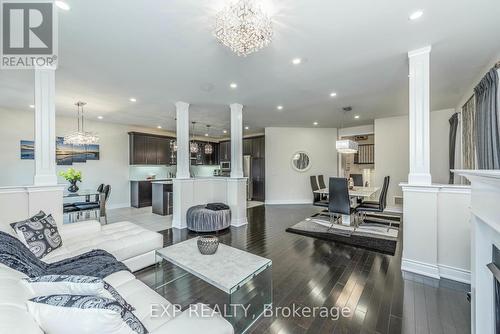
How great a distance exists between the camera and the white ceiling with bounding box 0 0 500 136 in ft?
6.35

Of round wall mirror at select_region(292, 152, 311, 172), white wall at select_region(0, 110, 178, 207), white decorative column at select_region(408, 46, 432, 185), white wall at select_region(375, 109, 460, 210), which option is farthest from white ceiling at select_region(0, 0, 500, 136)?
round wall mirror at select_region(292, 152, 311, 172)

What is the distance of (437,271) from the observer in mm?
2451

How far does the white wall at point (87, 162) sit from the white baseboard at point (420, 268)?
24.7 ft

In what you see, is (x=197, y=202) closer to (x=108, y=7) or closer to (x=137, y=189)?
(x=137, y=189)

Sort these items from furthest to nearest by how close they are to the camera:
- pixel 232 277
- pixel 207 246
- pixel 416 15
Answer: pixel 207 246
pixel 416 15
pixel 232 277

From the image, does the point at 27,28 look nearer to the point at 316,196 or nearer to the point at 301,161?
the point at 316,196

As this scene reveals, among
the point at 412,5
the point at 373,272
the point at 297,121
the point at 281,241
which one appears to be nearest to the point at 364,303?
the point at 373,272

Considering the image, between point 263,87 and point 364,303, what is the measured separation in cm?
348

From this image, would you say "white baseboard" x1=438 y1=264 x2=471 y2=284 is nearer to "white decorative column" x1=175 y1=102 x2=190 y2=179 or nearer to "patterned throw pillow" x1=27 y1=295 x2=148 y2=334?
"patterned throw pillow" x1=27 y1=295 x2=148 y2=334

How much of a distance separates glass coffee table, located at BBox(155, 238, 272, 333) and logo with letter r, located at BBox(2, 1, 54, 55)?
2633mm

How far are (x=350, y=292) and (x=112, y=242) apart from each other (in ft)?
8.87

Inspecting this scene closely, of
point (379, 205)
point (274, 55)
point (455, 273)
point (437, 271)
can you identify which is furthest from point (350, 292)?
point (274, 55)

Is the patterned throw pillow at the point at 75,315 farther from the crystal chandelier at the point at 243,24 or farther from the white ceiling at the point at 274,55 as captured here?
the white ceiling at the point at 274,55

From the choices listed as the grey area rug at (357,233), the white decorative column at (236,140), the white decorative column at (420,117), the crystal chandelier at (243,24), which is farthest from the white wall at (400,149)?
the crystal chandelier at (243,24)
